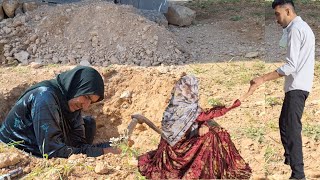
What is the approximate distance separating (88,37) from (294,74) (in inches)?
199

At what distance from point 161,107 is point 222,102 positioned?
78 centimetres

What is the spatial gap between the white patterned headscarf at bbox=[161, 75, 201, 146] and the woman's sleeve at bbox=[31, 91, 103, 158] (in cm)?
82

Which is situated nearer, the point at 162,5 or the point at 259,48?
the point at 259,48

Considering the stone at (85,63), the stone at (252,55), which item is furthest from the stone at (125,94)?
the stone at (252,55)

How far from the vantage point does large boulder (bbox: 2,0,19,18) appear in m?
8.90

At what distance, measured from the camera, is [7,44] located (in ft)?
26.8

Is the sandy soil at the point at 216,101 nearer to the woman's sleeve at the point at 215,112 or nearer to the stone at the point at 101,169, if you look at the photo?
the stone at the point at 101,169

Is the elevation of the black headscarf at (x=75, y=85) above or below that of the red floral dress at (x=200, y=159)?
above

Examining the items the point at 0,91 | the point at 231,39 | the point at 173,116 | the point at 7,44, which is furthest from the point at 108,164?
the point at 231,39

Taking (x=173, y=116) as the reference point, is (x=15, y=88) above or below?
below

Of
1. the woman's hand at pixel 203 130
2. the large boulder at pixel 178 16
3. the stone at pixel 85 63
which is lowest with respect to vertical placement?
the stone at pixel 85 63

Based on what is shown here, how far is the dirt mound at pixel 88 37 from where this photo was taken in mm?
7953

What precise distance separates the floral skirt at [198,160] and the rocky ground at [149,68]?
0.22 m

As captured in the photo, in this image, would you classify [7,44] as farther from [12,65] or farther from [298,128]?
[298,128]
